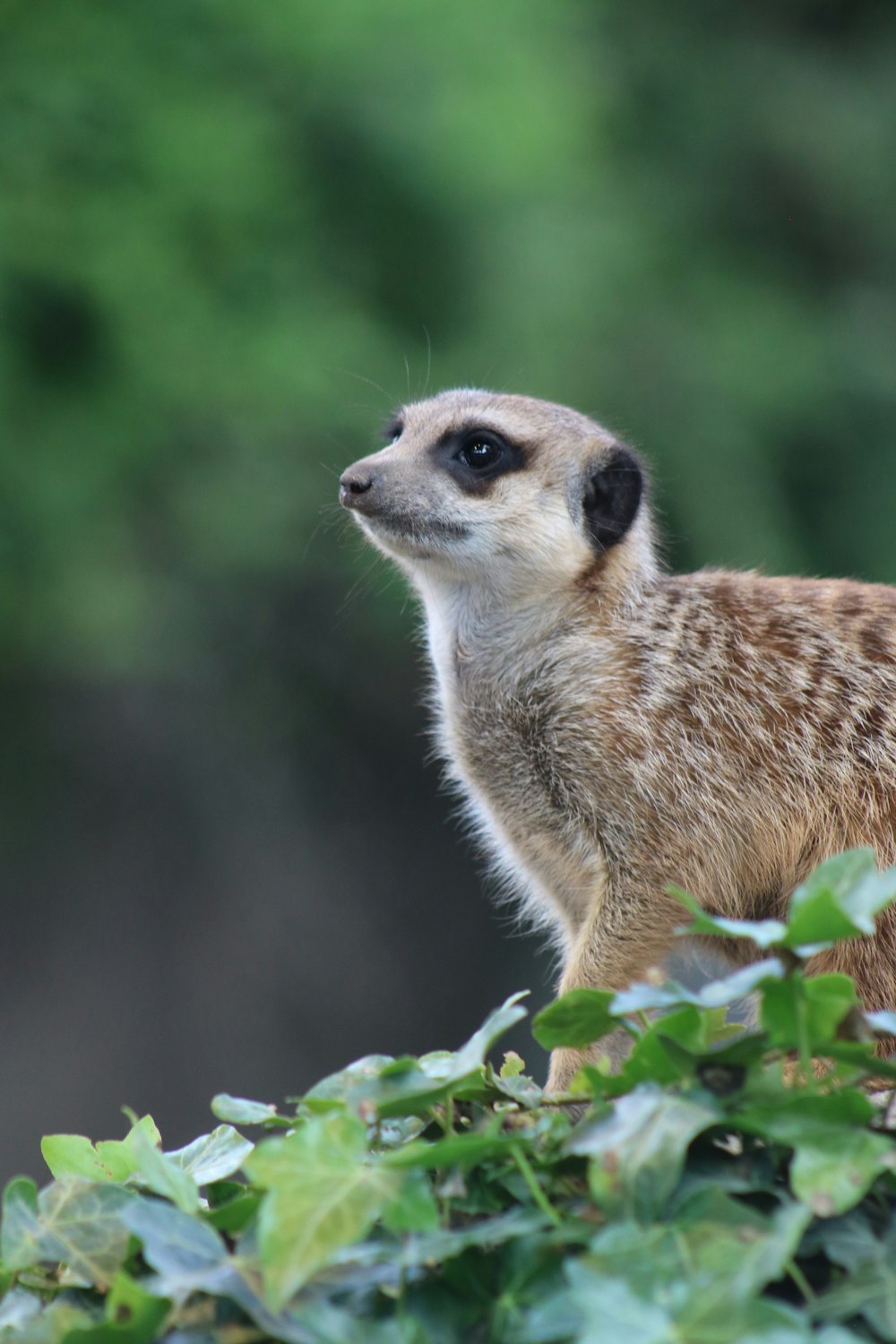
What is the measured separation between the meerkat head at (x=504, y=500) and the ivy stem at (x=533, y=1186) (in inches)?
55.9

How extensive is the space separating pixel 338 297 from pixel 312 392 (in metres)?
0.47

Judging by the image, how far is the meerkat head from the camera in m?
2.30

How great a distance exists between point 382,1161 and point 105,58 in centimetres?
464

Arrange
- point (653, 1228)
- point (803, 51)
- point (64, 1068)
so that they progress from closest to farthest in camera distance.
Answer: point (653, 1228) → point (64, 1068) → point (803, 51)

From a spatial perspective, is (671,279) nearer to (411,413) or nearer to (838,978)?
(411,413)

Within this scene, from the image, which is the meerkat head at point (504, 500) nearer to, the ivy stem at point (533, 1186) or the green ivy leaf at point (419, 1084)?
the green ivy leaf at point (419, 1084)

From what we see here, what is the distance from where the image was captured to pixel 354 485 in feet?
7.45

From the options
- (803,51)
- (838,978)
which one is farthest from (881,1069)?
(803,51)

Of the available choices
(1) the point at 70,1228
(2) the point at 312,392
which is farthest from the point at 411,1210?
(2) the point at 312,392

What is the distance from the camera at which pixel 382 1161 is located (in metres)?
0.89

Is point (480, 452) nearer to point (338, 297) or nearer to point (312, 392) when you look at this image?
point (312, 392)

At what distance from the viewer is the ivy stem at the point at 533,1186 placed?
0.88 meters

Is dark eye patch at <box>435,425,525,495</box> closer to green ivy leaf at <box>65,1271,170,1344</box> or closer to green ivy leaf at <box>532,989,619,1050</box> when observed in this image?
green ivy leaf at <box>532,989,619,1050</box>

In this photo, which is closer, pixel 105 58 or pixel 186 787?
pixel 105 58
